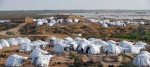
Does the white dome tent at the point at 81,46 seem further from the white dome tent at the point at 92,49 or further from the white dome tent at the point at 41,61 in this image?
the white dome tent at the point at 41,61

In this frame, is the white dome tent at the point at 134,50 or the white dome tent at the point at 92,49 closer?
the white dome tent at the point at 92,49

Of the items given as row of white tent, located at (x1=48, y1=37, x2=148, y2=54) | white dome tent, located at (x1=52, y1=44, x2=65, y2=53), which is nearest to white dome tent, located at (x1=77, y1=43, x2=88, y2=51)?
row of white tent, located at (x1=48, y1=37, x2=148, y2=54)

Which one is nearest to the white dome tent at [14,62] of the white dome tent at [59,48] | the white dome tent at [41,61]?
the white dome tent at [41,61]

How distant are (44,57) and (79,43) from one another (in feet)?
25.3

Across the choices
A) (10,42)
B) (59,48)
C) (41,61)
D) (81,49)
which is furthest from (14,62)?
(10,42)

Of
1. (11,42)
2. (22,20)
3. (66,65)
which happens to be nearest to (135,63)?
(66,65)

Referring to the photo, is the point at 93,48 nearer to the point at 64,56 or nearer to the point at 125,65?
the point at 64,56

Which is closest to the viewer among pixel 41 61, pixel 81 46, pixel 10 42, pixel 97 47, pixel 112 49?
pixel 41 61

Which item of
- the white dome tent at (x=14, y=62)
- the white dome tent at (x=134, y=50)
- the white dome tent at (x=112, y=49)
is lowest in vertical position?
the white dome tent at (x=134, y=50)

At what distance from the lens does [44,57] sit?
1934cm

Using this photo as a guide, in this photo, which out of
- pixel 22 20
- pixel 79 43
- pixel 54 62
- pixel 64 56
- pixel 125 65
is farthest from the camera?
pixel 22 20

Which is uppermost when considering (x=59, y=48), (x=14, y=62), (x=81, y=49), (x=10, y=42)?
(x=14, y=62)

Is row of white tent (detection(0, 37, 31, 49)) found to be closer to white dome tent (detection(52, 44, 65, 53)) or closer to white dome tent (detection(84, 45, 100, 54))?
white dome tent (detection(52, 44, 65, 53))

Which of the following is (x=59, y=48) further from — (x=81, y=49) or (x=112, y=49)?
(x=112, y=49)
